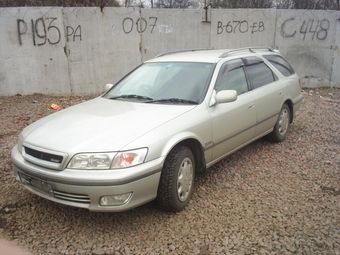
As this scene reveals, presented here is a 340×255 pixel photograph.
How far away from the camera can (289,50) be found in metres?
10.2

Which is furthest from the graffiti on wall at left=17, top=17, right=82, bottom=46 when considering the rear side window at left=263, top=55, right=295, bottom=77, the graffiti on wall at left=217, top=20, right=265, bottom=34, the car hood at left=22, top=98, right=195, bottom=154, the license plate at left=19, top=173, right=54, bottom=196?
the license plate at left=19, top=173, right=54, bottom=196

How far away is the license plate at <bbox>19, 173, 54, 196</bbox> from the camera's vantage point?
114 inches

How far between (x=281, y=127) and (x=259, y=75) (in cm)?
110

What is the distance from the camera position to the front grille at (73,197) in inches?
109

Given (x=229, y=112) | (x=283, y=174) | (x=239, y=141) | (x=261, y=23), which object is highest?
(x=261, y=23)

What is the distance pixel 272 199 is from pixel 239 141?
3.01ft

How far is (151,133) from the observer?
2975mm

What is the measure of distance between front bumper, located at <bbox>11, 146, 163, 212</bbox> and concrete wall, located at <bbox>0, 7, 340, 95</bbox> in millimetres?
6027

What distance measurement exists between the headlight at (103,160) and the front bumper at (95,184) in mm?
44

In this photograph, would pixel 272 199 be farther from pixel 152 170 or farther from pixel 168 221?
pixel 152 170

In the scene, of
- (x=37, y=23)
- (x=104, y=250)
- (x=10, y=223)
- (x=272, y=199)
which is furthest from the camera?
(x=37, y=23)

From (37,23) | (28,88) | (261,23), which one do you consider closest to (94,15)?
(37,23)

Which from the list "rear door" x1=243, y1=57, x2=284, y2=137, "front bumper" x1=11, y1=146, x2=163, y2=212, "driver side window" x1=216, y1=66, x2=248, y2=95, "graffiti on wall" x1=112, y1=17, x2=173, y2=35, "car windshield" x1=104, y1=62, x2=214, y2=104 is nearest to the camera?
"front bumper" x1=11, y1=146, x2=163, y2=212

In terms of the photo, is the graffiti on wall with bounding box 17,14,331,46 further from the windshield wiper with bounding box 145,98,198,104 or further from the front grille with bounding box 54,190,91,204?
the front grille with bounding box 54,190,91,204
